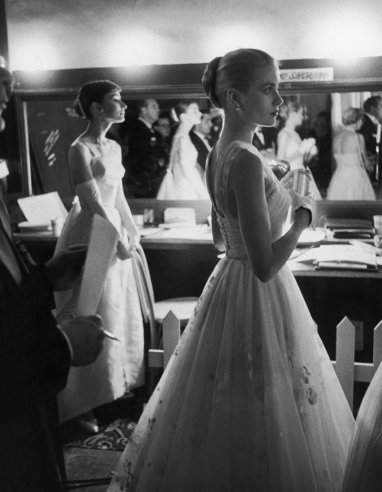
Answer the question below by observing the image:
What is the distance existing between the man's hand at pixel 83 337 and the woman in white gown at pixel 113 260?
1.77 meters

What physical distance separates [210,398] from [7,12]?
3.30m

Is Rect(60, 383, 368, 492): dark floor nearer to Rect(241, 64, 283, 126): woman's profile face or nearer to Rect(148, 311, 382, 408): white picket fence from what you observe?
Rect(148, 311, 382, 408): white picket fence

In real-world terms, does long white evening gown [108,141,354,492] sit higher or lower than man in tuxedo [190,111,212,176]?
lower

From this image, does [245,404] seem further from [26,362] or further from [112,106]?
[112,106]

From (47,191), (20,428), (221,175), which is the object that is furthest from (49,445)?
(47,191)

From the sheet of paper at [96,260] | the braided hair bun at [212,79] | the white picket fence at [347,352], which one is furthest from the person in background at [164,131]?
the sheet of paper at [96,260]

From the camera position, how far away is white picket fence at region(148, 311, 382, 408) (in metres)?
2.19

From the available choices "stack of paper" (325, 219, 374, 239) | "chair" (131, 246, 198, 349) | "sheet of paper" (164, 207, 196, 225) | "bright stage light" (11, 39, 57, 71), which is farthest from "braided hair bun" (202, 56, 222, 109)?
"bright stage light" (11, 39, 57, 71)

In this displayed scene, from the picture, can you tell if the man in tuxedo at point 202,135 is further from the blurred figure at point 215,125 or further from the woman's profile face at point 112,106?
the woman's profile face at point 112,106

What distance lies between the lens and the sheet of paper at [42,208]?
3848 millimetres

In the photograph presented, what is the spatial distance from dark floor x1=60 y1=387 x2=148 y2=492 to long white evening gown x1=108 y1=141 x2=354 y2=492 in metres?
0.58

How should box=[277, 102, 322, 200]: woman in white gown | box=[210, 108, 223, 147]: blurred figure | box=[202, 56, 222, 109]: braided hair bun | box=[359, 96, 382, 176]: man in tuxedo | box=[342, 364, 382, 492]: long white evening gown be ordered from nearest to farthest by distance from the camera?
box=[342, 364, 382, 492]: long white evening gown, box=[202, 56, 222, 109]: braided hair bun, box=[359, 96, 382, 176]: man in tuxedo, box=[277, 102, 322, 200]: woman in white gown, box=[210, 108, 223, 147]: blurred figure

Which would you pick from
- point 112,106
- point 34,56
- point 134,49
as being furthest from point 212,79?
point 34,56

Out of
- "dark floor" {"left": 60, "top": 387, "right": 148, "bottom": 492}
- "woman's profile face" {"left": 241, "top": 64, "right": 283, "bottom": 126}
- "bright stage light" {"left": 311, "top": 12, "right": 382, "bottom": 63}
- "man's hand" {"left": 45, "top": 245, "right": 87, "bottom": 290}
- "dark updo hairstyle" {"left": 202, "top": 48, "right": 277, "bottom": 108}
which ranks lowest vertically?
"dark floor" {"left": 60, "top": 387, "right": 148, "bottom": 492}
